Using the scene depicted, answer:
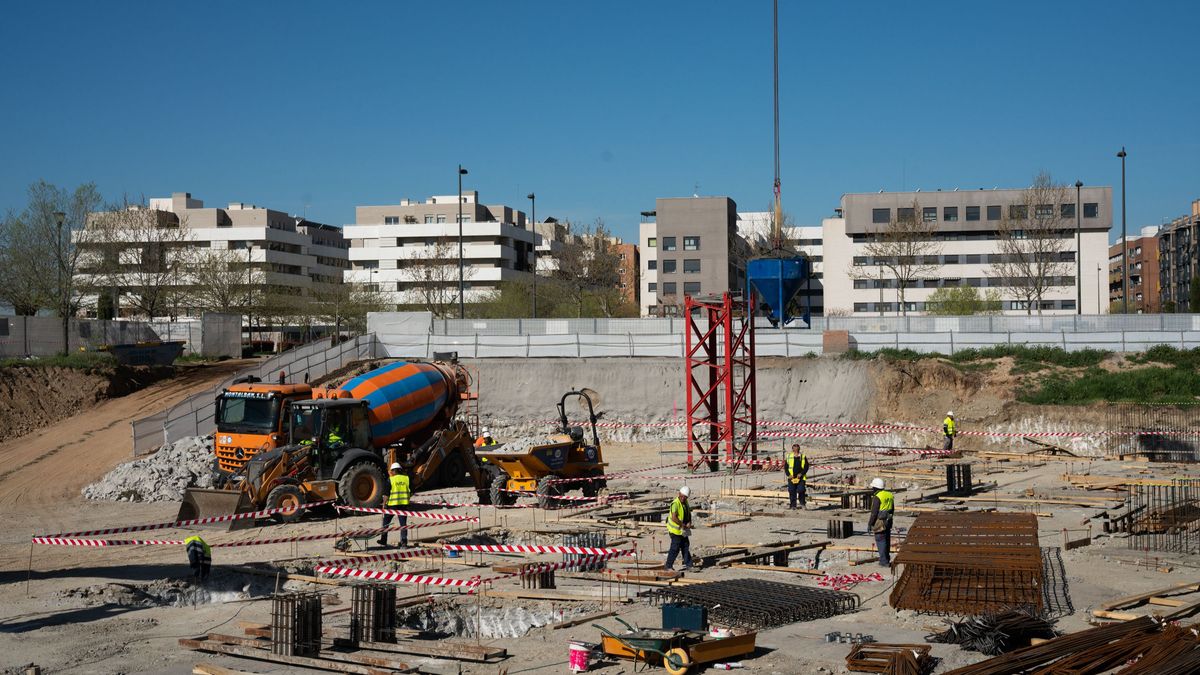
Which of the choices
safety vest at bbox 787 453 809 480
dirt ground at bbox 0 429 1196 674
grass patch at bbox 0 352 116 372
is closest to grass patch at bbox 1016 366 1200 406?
dirt ground at bbox 0 429 1196 674

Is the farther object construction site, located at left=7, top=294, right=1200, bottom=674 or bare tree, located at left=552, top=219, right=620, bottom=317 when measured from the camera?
bare tree, located at left=552, top=219, right=620, bottom=317

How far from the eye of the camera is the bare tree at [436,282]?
72.5m

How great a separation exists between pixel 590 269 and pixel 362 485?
63.9 m

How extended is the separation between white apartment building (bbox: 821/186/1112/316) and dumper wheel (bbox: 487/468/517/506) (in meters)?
53.1

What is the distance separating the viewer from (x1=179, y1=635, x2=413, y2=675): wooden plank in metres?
11.9

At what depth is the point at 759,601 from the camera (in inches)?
Result: 572

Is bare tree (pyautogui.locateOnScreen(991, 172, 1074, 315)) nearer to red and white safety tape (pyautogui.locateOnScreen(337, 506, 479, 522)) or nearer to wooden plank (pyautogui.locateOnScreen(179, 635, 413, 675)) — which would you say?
red and white safety tape (pyautogui.locateOnScreen(337, 506, 479, 522))

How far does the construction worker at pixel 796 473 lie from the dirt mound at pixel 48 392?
2798 centimetres

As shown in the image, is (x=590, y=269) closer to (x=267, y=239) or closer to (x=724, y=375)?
(x=267, y=239)

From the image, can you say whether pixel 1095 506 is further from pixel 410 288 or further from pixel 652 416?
pixel 410 288

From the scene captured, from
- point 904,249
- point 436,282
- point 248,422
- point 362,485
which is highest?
point 904,249

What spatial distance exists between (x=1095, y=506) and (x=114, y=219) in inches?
1909

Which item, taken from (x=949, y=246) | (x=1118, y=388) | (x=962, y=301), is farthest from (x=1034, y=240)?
(x=1118, y=388)

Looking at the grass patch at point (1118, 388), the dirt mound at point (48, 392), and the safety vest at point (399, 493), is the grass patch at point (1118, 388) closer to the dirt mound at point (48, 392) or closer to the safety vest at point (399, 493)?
the safety vest at point (399, 493)
